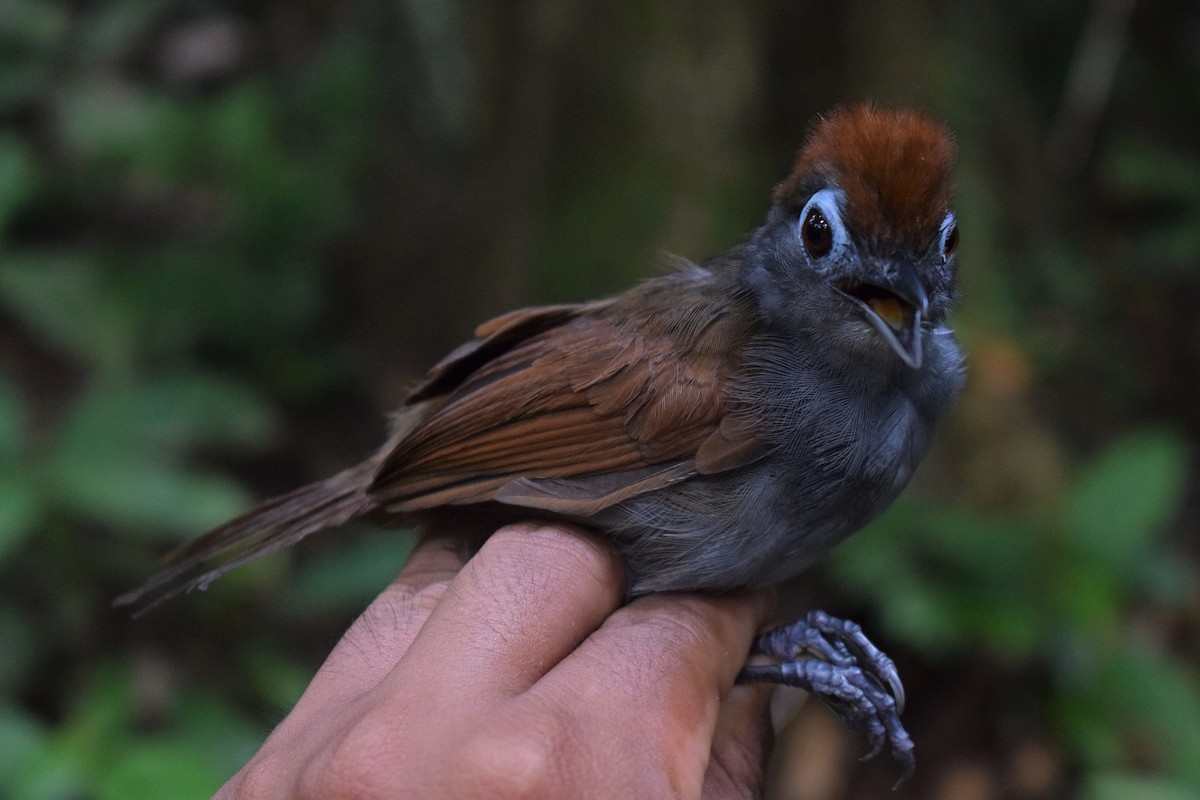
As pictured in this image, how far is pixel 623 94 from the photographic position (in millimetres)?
4367

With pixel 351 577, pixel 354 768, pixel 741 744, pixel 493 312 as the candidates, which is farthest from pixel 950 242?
pixel 493 312

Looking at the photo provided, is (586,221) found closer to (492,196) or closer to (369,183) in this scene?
(492,196)

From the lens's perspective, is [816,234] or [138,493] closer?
[816,234]

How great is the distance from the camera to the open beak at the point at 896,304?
5.99 ft

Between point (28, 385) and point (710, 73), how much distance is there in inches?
132

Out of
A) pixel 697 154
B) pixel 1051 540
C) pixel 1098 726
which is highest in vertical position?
pixel 697 154

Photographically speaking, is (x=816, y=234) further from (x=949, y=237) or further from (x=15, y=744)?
(x=15, y=744)

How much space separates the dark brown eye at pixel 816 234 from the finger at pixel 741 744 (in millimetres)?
892

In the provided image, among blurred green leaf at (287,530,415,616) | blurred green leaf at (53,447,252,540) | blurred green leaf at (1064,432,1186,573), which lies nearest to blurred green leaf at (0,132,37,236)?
blurred green leaf at (53,447,252,540)

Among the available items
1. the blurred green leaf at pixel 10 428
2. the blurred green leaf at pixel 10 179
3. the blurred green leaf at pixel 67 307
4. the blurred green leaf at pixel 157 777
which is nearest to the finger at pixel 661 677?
the blurred green leaf at pixel 157 777

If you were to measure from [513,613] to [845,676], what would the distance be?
804 mm

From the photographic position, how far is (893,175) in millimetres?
1840

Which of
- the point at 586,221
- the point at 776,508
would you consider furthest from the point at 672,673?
the point at 586,221

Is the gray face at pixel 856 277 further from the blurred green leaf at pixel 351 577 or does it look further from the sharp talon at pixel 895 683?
the blurred green leaf at pixel 351 577
